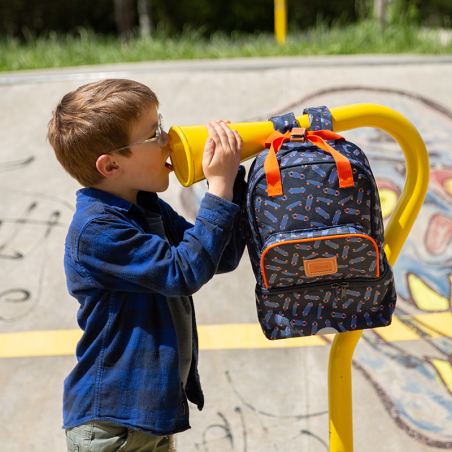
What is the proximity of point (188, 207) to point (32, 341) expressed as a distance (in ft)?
4.44

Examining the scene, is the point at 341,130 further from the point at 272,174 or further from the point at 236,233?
the point at 236,233

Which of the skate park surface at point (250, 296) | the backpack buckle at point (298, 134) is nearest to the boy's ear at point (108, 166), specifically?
the backpack buckle at point (298, 134)

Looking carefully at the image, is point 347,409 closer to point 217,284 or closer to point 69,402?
point 69,402

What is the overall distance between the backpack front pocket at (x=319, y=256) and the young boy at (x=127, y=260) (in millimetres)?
156

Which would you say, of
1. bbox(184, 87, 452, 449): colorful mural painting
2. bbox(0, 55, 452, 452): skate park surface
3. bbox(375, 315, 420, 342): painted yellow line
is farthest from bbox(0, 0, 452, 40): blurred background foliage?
bbox(375, 315, 420, 342): painted yellow line

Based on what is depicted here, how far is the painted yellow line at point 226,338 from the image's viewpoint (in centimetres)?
261

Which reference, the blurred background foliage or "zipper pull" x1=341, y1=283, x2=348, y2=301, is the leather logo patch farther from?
the blurred background foliage

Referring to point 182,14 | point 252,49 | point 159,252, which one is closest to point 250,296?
point 159,252

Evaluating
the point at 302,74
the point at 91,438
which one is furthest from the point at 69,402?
the point at 302,74

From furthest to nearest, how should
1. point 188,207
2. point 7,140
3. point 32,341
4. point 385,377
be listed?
point 7,140 < point 188,207 < point 32,341 < point 385,377

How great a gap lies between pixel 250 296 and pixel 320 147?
1841 mm

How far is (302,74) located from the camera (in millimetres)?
4016

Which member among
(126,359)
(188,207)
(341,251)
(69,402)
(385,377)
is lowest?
(385,377)

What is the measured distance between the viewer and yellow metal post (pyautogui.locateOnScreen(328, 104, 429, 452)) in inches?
51.2
